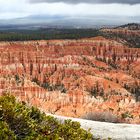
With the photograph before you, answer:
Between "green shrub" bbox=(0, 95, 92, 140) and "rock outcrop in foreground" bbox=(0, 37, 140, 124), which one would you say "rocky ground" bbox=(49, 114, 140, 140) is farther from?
"rock outcrop in foreground" bbox=(0, 37, 140, 124)

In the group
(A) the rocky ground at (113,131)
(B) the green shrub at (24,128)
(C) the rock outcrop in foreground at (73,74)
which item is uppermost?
(B) the green shrub at (24,128)

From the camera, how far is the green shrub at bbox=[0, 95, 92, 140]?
17.0 metres

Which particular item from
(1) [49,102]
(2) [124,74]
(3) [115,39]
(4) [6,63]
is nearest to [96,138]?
(1) [49,102]

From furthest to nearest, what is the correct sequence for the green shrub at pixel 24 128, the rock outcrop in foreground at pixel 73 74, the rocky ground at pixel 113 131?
1. the rock outcrop in foreground at pixel 73 74
2. the rocky ground at pixel 113 131
3. the green shrub at pixel 24 128

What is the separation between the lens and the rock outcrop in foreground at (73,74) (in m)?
114

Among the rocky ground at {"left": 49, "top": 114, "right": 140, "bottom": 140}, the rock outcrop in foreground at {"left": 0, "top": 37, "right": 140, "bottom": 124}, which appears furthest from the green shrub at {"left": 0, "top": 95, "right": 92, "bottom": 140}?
the rock outcrop in foreground at {"left": 0, "top": 37, "right": 140, "bottom": 124}

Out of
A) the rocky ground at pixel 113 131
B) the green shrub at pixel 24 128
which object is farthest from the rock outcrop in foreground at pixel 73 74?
the green shrub at pixel 24 128

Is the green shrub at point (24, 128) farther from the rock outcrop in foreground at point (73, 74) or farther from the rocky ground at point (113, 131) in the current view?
the rock outcrop in foreground at point (73, 74)

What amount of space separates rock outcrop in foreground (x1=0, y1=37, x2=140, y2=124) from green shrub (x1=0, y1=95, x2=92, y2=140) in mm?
80199

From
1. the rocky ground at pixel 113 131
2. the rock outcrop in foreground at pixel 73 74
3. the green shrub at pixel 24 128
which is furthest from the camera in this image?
the rock outcrop in foreground at pixel 73 74

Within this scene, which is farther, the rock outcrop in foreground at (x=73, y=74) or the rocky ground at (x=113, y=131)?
the rock outcrop in foreground at (x=73, y=74)

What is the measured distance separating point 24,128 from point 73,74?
412ft

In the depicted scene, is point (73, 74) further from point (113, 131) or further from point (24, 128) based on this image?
point (24, 128)

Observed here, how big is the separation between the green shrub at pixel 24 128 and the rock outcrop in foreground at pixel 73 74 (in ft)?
263
